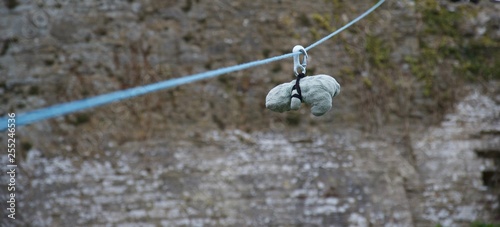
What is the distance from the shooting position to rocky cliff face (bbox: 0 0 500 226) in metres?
5.24

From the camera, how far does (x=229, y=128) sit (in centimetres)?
540

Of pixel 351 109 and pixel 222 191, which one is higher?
pixel 351 109

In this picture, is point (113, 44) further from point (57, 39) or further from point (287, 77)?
point (287, 77)

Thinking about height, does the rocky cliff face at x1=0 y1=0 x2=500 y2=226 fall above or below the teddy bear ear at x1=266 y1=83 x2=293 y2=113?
above

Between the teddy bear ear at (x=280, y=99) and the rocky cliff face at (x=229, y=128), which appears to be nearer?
the teddy bear ear at (x=280, y=99)

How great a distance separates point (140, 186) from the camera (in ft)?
17.2

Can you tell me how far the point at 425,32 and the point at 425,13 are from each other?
0.16 meters

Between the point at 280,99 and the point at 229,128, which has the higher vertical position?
the point at 229,128

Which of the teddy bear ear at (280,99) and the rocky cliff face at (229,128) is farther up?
the rocky cliff face at (229,128)

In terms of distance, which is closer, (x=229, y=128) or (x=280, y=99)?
(x=280, y=99)

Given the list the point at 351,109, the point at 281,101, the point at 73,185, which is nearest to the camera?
the point at 281,101

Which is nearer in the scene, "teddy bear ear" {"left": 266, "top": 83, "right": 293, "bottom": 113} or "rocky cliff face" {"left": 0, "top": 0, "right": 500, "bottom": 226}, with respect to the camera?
"teddy bear ear" {"left": 266, "top": 83, "right": 293, "bottom": 113}

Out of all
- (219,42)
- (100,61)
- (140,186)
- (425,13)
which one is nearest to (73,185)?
(140,186)

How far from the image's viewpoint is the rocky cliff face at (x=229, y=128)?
5238 millimetres
